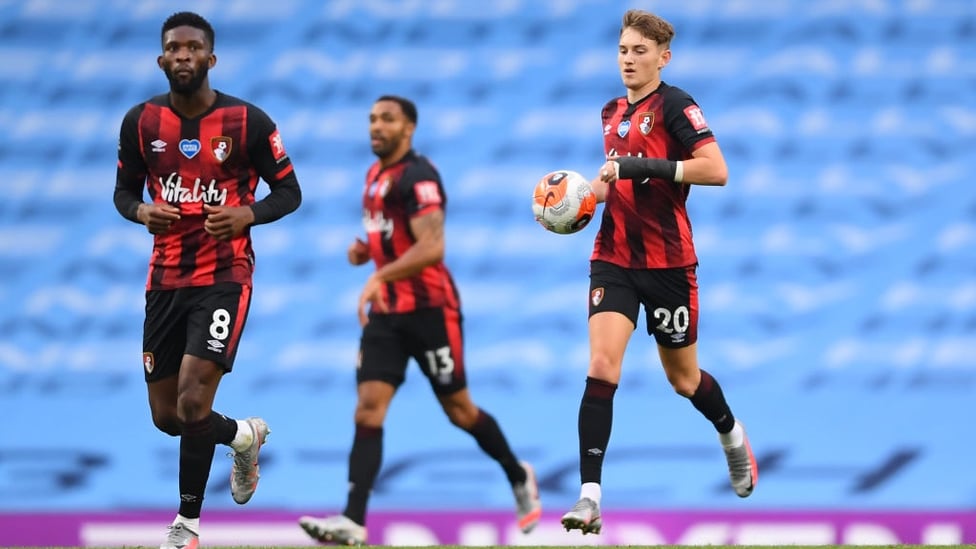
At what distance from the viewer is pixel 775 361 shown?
11758mm

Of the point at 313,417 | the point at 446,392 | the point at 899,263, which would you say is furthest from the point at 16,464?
the point at 899,263

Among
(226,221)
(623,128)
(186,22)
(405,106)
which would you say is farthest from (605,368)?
(405,106)

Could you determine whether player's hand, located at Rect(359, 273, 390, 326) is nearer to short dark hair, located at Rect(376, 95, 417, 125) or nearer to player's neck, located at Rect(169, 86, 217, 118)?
short dark hair, located at Rect(376, 95, 417, 125)

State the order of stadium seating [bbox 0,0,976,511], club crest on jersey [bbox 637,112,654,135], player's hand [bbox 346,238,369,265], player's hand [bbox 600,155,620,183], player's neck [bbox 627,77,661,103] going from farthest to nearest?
1. stadium seating [bbox 0,0,976,511]
2. player's hand [bbox 346,238,369,265]
3. player's neck [bbox 627,77,661,103]
4. club crest on jersey [bbox 637,112,654,135]
5. player's hand [bbox 600,155,620,183]

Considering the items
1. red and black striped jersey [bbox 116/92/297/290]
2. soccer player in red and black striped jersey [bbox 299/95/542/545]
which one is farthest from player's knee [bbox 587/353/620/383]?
soccer player in red and black striped jersey [bbox 299/95/542/545]

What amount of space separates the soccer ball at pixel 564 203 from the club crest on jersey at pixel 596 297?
12.9 inches

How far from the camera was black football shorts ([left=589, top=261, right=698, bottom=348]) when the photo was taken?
22.4 feet

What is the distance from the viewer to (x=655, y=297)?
6949mm

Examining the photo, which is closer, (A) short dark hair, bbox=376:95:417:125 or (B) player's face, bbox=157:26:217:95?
(B) player's face, bbox=157:26:217:95

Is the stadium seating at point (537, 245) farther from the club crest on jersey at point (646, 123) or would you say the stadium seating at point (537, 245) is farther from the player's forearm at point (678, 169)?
the player's forearm at point (678, 169)

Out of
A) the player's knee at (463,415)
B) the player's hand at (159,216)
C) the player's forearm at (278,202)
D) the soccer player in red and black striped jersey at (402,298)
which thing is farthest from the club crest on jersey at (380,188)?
the player's hand at (159,216)

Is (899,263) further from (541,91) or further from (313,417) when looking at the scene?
(313,417)

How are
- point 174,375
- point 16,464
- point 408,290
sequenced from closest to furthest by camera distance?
1. point 174,375
2. point 408,290
3. point 16,464

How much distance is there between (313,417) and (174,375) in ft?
15.6
